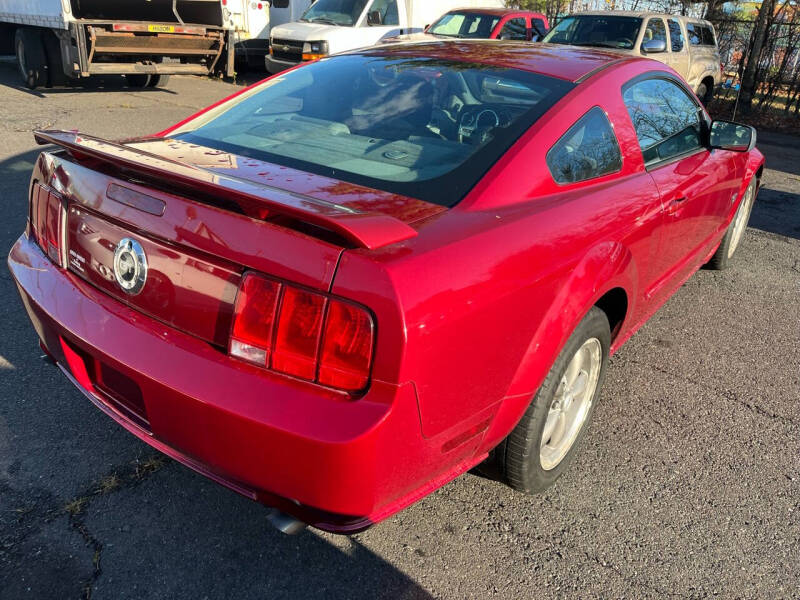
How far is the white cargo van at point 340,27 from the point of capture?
11.7 metres

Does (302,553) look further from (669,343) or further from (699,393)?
(669,343)

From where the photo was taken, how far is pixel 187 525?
7.57ft

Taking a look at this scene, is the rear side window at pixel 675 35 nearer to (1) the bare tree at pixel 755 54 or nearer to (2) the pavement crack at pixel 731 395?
(1) the bare tree at pixel 755 54

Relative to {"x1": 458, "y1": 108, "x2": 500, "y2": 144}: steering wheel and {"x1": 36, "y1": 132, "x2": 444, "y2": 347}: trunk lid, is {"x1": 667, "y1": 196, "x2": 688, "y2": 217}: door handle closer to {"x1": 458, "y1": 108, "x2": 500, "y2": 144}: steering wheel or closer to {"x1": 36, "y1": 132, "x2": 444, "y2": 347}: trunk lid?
{"x1": 458, "y1": 108, "x2": 500, "y2": 144}: steering wheel

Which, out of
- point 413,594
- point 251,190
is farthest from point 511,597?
point 251,190

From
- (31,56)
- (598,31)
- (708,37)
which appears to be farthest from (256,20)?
(708,37)

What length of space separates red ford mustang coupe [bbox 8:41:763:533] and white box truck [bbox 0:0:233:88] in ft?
24.9

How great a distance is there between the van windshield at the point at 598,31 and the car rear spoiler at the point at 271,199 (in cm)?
978

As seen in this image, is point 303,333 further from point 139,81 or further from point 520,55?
point 139,81

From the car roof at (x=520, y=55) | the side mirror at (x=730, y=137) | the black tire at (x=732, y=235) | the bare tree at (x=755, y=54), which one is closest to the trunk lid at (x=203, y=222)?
the car roof at (x=520, y=55)

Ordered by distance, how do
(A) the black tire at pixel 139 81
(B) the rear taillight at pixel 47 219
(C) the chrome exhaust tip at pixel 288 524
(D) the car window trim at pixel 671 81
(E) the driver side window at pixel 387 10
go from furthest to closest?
(E) the driver side window at pixel 387 10 → (A) the black tire at pixel 139 81 → (D) the car window trim at pixel 671 81 → (B) the rear taillight at pixel 47 219 → (C) the chrome exhaust tip at pixel 288 524

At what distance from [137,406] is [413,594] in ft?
3.41

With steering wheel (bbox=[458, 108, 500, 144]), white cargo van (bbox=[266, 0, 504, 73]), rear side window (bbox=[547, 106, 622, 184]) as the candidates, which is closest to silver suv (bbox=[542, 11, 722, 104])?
white cargo van (bbox=[266, 0, 504, 73])

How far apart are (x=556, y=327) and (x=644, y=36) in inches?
384
